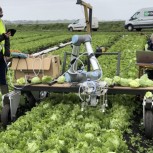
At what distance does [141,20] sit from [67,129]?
33893 mm

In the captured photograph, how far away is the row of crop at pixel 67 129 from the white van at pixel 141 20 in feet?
104

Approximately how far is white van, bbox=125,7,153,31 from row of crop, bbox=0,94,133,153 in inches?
1242

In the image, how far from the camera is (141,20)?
38.4 metres

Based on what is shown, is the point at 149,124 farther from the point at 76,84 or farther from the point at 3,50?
the point at 3,50

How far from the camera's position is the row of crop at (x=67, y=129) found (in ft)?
17.1

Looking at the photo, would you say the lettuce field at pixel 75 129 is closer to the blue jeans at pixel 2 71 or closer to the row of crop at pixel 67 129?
the row of crop at pixel 67 129

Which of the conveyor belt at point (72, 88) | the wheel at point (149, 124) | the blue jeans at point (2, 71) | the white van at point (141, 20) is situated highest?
the white van at point (141, 20)

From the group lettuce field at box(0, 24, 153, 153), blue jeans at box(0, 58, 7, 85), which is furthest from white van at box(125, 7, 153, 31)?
blue jeans at box(0, 58, 7, 85)

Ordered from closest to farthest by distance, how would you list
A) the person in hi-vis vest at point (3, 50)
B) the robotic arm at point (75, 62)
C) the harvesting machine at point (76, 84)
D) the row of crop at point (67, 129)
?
1. the row of crop at point (67, 129)
2. the harvesting machine at point (76, 84)
3. the robotic arm at point (75, 62)
4. the person in hi-vis vest at point (3, 50)

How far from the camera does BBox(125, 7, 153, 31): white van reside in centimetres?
3818

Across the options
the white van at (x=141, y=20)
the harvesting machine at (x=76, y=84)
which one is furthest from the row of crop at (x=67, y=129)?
the white van at (x=141, y=20)

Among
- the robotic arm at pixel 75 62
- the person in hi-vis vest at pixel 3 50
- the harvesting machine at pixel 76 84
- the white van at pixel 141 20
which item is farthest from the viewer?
the white van at pixel 141 20

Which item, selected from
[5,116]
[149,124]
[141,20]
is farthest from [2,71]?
[141,20]

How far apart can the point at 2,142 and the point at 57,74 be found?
8.98ft
